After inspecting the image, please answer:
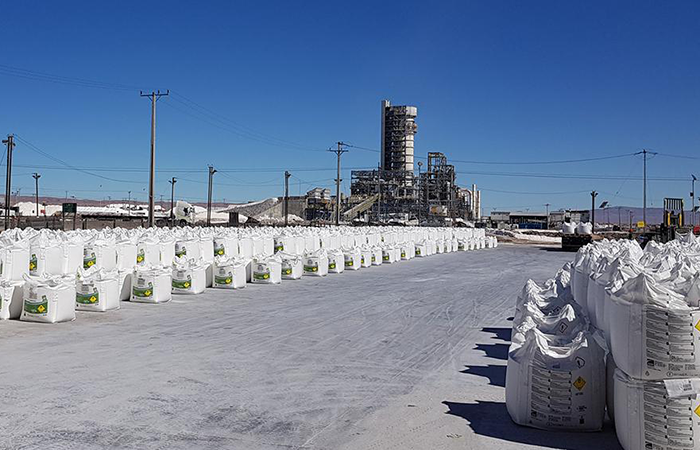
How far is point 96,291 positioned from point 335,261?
934 centimetres

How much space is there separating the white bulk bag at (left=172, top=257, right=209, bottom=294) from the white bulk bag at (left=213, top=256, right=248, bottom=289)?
A: 0.92 m

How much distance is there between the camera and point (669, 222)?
108ft

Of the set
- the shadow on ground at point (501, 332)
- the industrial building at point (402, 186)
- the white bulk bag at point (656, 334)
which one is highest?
the industrial building at point (402, 186)

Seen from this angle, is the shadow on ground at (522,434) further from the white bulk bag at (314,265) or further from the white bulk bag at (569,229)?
the white bulk bag at (569,229)

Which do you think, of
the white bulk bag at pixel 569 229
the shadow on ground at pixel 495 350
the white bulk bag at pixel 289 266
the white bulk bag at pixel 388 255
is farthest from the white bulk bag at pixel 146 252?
the white bulk bag at pixel 569 229

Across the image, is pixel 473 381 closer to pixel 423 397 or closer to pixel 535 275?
pixel 423 397

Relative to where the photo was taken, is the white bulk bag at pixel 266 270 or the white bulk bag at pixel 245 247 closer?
the white bulk bag at pixel 266 270

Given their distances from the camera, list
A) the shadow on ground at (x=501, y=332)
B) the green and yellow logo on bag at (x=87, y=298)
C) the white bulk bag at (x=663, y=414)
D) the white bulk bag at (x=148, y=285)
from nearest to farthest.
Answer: the white bulk bag at (x=663, y=414)
the shadow on ground at (x=501, y=332)
the green and yellow logo on bag at (x=87, y=298)
the white bulk bag at (x=148, y=285)

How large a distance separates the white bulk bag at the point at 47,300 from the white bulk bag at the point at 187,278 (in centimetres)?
355

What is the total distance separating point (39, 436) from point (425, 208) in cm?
5709

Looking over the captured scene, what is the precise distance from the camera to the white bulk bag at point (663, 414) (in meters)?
4.09

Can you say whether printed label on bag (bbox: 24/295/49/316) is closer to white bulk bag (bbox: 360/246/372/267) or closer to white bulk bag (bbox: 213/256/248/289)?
white bulk bag (bbox: 213/256/248/289)

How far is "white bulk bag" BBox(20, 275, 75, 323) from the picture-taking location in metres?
9.31

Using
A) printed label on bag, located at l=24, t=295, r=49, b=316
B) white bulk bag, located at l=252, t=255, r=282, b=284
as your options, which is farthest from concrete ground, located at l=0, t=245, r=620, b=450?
white bulk bag, located at l=252, t=255, r=282, b=284
